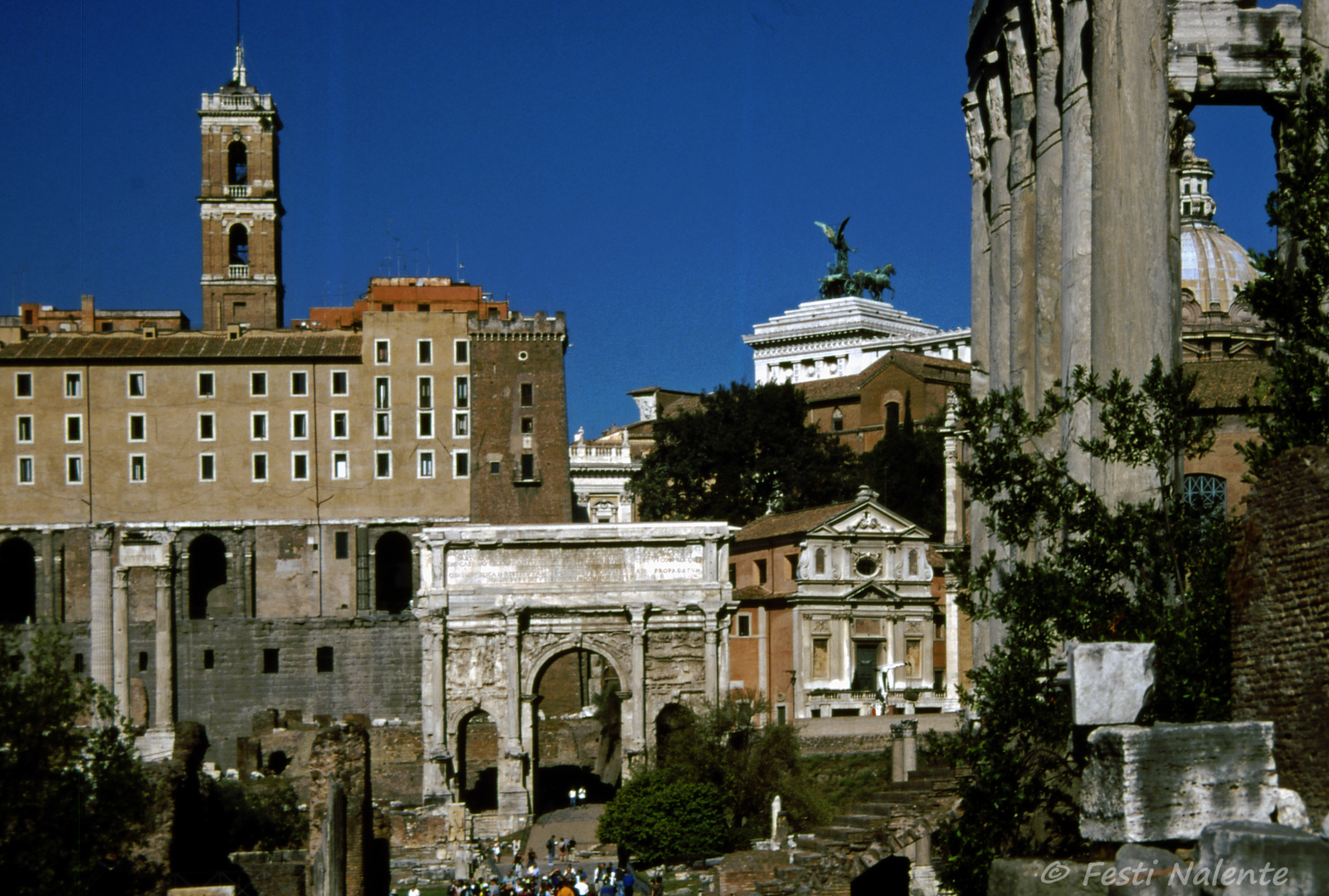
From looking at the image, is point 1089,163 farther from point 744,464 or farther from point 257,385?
point 257,385

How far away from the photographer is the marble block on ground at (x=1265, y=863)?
616 centimetres

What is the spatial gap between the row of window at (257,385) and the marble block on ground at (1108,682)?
180 feet

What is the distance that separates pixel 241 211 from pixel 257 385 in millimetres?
15204

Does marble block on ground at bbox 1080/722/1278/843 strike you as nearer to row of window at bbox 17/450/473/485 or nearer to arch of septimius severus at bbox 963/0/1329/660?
arch of septimius severus at bbox 963/0/1329/660

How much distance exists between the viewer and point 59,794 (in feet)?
53.5

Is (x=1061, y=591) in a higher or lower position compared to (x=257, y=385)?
lower

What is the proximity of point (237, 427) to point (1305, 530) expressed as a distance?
185 feet

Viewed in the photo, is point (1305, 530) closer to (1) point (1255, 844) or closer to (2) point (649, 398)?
(1) point (1255, 844)

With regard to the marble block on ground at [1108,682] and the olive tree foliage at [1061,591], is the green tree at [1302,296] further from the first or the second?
the marble block on ground at [1108,682]

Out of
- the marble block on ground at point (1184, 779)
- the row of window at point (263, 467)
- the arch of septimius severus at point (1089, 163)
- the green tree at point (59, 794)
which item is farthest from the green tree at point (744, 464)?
the marble block on ground at point (1184, 779)

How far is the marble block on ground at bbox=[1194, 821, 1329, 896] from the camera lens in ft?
20.2

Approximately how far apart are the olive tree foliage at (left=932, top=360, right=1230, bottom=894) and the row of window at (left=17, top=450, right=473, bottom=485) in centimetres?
5134

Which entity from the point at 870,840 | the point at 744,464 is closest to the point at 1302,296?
the point at 870,840

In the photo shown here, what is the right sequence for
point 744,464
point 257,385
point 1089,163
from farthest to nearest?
1. point 257,385
2. point 744,464
3. point 1089,163
